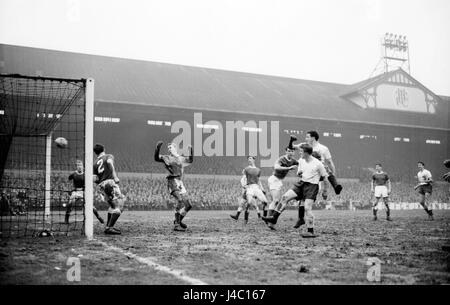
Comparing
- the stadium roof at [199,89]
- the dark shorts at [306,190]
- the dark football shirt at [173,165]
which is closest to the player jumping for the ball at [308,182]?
the dark shorts at [306,190]

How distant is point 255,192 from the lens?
558 inches

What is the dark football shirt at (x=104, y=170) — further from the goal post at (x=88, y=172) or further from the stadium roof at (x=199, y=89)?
the stadium roof at (x=199, y=89)

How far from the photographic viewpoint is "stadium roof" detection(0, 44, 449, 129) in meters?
28.4

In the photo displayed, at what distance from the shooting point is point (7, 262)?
6.16m

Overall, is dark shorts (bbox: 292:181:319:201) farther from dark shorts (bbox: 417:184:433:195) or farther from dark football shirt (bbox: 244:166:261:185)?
dark shorts (bbox: 417:184:433:195)

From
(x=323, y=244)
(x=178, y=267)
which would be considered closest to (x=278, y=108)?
(x=323, y=244)

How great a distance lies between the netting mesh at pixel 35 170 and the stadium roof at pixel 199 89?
3.53 m

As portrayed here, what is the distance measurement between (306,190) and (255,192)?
4561 millimetres

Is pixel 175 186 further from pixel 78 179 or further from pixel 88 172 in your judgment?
pixel 78 179

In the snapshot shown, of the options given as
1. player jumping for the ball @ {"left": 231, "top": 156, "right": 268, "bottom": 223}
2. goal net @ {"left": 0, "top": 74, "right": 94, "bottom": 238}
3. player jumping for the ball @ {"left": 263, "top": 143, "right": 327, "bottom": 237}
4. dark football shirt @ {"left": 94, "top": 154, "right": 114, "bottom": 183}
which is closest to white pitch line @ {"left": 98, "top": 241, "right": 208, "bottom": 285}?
goal net @ {"left": 0, "top": 74, "right": 94, "bottom": 238}

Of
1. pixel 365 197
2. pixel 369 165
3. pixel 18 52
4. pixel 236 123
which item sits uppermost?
pixel 18 52

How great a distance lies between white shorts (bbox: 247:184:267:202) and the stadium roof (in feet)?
48.5
